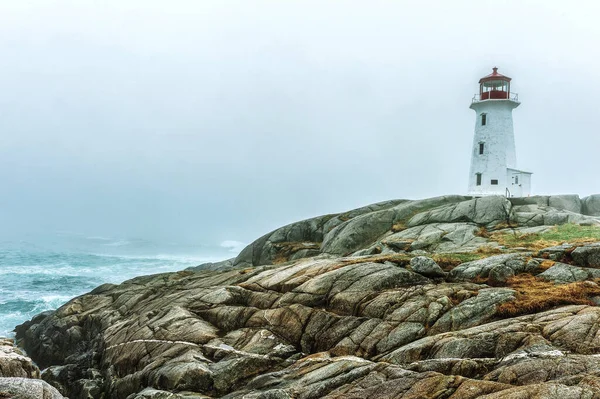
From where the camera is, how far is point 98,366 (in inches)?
1115

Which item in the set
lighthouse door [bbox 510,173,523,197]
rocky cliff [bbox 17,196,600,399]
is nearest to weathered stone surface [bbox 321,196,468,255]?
rocky cliff [bbox 17,196,600,399]

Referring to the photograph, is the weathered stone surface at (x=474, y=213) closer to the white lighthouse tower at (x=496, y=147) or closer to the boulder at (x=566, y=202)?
the boulder at (x=566, y=202)

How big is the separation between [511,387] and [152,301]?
27.0 meters

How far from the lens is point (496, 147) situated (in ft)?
204

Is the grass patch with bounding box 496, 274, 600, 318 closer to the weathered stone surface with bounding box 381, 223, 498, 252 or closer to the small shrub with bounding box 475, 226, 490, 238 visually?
the weathered stone surface with bounding box 381, 223, 498, 252

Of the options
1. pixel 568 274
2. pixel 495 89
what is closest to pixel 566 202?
pixel 495 89

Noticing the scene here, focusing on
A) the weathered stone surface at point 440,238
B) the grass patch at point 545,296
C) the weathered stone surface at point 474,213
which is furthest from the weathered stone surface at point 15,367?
the weathered stone surface at point 474,213

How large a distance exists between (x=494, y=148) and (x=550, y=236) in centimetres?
2795

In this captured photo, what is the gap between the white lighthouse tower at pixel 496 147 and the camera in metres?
61.9

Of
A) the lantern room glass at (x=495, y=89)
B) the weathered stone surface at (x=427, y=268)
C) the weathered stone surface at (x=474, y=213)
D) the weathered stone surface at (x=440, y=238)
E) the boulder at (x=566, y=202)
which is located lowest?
the weathered stone surface at (x=427, y=268)

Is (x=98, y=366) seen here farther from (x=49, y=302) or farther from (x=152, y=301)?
(x=49, y=302)

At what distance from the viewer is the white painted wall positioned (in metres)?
61.9

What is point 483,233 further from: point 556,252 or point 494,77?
point 494,77

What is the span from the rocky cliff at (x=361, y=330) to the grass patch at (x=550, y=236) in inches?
8.1
